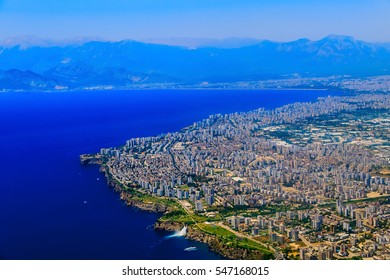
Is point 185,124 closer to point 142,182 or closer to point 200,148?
point 200,148

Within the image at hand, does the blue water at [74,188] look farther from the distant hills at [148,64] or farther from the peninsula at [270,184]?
the distant hills at [148,64]

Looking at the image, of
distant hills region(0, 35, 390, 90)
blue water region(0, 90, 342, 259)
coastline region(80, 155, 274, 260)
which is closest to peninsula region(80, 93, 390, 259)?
coastline region(80, 155, 274, 260)

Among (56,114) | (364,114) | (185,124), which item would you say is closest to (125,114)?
(56,114)

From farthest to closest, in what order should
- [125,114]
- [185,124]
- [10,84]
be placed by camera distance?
[10,84] → [125,114] → [185,124]

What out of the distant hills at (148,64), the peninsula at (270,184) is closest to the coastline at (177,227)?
the peninsula at (270,184)

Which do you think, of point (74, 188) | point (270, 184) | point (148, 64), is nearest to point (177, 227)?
point (270, 184)

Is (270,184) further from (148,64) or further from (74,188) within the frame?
(148,64)

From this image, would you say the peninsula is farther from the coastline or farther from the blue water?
the blue water
